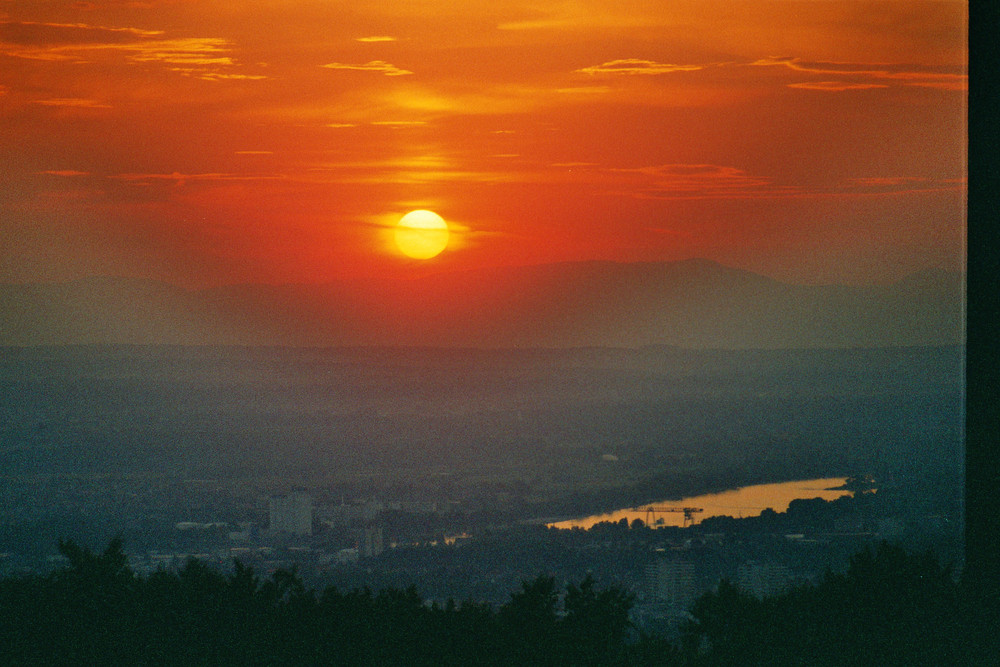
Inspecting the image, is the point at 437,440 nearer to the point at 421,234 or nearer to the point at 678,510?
the point at 421,234

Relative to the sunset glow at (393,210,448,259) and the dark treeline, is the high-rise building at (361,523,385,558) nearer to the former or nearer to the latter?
the dark treeline

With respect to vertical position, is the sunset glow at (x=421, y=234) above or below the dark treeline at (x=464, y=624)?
above

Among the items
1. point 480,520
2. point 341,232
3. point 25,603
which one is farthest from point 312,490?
point 25,603

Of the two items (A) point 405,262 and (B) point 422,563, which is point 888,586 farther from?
(A) point 405,262

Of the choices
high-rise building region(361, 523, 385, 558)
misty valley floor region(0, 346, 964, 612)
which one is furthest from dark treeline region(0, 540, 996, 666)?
high-rise building region(361, 523, 385, 558)

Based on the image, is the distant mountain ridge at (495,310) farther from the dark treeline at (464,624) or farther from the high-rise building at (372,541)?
the dark treeline at (464,624)

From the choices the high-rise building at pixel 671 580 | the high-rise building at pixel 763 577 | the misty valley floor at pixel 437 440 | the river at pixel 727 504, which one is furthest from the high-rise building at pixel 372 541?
the high-rise building at pixel 763 577

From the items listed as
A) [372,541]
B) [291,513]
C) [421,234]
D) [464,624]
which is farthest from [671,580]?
[421,234]
